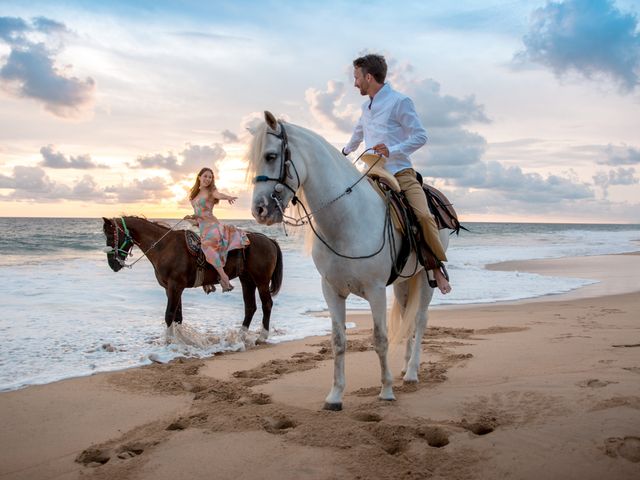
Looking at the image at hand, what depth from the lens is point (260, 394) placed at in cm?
462

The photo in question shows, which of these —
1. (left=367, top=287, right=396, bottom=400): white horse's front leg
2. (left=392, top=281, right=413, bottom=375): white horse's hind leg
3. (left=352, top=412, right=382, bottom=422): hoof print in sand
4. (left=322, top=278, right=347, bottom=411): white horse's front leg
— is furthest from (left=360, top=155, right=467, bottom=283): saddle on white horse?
(left=352, top=412, right=382, bottom=422): hoof print in sand

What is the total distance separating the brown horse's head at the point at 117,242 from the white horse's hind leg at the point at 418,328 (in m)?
4.12

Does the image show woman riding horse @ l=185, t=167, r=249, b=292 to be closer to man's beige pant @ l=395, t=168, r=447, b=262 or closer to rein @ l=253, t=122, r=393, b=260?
man's beige pant @ l=395, t=168, r=447, b=262

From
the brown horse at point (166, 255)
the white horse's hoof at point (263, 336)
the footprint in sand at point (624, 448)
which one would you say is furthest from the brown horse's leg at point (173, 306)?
the footprint in sand at point (624, 448)

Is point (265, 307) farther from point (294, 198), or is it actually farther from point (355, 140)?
point (294, 198)

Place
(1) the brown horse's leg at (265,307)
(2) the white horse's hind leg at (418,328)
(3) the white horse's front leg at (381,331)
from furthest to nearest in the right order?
(1) the brown horse's leg at (265,307) → (2) the white horse's hind leg at (418,328) → (3) the white horse's front leg at (381,331)

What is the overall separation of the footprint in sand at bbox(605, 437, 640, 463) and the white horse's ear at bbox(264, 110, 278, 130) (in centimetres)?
286

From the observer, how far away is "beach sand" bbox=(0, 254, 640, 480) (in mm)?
3098

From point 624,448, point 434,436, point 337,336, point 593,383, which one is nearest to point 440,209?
point 337,336

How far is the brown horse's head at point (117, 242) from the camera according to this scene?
23.7 feet

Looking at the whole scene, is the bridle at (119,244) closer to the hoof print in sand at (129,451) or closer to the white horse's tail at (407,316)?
the white horse's tail at (407,316)

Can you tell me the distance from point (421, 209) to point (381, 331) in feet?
3.53

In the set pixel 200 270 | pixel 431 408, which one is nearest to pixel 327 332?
pixel 200 270

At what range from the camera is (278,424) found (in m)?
3.80
